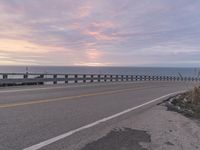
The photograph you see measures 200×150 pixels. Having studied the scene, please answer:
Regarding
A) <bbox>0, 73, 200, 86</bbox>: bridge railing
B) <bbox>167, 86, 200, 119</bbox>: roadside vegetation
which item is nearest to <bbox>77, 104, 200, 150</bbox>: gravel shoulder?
<bbox>167, 86, 200, 119</bbox>: roadside vegetation

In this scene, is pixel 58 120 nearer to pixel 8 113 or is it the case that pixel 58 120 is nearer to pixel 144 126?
pixel 8 113

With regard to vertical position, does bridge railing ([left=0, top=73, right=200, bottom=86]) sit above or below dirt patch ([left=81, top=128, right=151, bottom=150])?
above

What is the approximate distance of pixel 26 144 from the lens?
19.2 ft

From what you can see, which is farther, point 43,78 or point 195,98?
point 43,78

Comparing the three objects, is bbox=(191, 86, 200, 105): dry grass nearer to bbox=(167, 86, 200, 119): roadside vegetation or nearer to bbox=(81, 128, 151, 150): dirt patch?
bbox=(167, 86, 200, 119): roadside vegetation

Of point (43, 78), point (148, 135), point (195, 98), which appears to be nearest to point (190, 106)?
point (195, 98)

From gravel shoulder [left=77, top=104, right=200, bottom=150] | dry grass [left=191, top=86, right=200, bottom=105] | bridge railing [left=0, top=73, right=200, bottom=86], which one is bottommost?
gravel shoulder [left=77, top=104, right=200, bottom=150]

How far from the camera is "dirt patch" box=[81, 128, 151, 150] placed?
235 inches

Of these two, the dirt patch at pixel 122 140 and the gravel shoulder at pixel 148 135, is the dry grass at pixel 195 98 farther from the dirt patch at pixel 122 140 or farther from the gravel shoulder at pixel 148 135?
the dirt patch at pixel 122 140

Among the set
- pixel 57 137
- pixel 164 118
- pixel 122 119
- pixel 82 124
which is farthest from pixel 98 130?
pixel 164 118

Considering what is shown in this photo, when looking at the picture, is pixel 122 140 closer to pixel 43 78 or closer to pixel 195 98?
pixel 195 98

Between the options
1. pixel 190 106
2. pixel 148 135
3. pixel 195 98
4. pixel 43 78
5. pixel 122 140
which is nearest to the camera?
pixel 122 140

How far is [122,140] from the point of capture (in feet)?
21.5

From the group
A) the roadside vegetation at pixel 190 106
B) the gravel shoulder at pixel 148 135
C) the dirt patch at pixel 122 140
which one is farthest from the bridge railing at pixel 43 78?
the dirt patch at pixel 122 140
